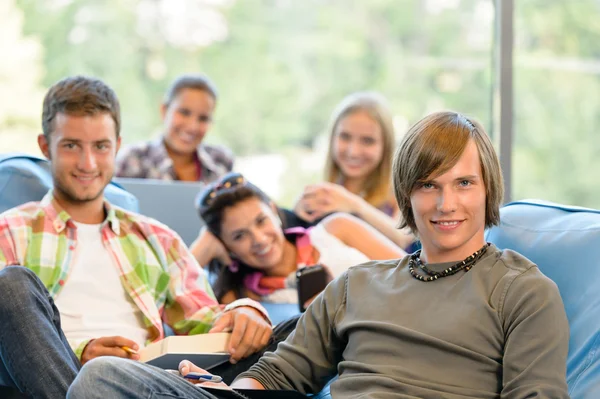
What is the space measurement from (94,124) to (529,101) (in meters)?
4.50

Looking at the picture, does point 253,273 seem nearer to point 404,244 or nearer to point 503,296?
point 404,244

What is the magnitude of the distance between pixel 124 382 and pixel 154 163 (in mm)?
2247

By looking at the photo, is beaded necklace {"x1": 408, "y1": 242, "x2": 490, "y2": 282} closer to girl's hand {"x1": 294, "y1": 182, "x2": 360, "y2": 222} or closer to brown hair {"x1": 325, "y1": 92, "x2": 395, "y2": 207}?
girl's hand {"x1": 294, "y1": 182, "x2": 360, "y2": 222}

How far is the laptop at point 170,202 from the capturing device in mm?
3059

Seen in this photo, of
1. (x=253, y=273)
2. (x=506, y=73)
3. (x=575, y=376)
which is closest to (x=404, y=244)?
(x=253, y=273)

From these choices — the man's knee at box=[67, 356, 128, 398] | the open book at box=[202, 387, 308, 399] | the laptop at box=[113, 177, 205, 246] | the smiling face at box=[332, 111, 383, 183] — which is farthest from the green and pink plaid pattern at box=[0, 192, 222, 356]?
the smiling face at box=[332, 111, 383, 183]

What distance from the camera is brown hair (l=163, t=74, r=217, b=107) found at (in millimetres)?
3736

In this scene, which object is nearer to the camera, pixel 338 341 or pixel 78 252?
pixel 338 341

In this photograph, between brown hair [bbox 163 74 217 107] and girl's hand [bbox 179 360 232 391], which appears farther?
brown hair [bbox 163 74 217 107]

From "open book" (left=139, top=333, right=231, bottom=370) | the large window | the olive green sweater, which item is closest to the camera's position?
the olive green sweater

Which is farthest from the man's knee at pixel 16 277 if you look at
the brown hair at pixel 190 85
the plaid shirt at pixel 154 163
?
the brown hair at pixel 190 85

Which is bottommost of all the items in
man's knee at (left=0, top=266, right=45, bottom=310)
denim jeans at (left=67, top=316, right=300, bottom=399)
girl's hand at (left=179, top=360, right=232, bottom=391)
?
girl's hand at (left=179, top=360, right=232, bottom=391)

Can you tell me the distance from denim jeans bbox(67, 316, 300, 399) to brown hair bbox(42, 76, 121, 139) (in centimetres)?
89

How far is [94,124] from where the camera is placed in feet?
7.15
